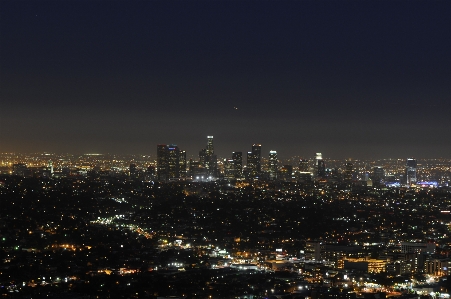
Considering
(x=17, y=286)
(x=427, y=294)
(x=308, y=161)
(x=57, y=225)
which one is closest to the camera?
A: (x=17, y=286)

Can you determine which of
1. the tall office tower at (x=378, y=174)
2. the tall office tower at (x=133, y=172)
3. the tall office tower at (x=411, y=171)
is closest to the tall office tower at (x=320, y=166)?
the tall office tower at (x=378, y=174)

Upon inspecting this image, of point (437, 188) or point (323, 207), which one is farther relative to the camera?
point (437, 188)

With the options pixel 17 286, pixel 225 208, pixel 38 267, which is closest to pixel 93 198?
pixel 225 208

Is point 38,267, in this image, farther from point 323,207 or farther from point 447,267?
point 323,207

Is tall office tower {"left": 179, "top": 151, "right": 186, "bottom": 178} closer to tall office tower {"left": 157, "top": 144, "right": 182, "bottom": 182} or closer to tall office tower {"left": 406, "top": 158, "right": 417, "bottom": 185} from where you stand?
tall office tower {"left": 157, "top": 144, "right": 182, "bottom": 182}

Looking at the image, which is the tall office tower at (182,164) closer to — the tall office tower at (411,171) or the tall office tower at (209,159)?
the tall office tower at (209,159)

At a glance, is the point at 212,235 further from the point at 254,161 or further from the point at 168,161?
the point at 254,161
